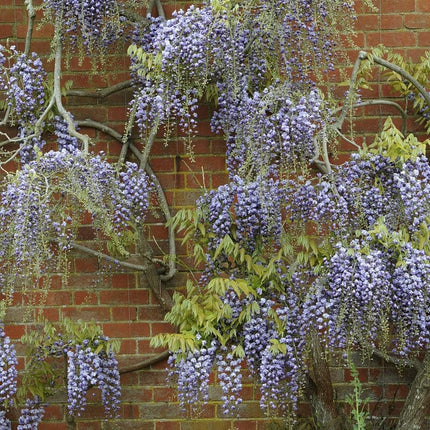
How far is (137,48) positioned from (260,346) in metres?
1.48

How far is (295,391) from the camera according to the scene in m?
3.42

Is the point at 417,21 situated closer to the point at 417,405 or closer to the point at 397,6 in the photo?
the point at 397,6

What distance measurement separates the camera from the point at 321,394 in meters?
3.76

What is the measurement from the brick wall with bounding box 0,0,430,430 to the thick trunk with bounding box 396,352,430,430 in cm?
29

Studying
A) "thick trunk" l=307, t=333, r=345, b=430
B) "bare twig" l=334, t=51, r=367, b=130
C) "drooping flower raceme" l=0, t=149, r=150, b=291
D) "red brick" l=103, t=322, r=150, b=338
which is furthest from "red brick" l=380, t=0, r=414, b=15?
"red brick" l=103, t=322, r=150, b=338

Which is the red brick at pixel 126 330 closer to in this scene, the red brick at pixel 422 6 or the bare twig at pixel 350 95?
the bare twig at pixel 350 95

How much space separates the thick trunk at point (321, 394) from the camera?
3.68 metres

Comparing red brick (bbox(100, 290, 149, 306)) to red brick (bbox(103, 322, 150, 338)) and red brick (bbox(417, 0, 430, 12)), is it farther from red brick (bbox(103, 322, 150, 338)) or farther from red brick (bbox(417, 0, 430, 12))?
red brick (bbox(417, 0, 430, 12))

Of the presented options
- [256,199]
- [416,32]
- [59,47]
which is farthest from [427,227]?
[59,47]

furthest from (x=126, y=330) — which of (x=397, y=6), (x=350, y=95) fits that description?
(x=397, y=6)

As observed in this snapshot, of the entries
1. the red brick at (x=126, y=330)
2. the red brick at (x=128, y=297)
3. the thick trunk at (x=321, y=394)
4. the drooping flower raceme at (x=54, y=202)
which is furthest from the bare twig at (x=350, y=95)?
the red brick at (x=126, y=330)

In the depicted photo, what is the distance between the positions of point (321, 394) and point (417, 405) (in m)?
0.43

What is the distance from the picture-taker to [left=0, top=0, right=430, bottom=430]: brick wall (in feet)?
13.2

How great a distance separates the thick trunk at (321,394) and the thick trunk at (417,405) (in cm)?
29
